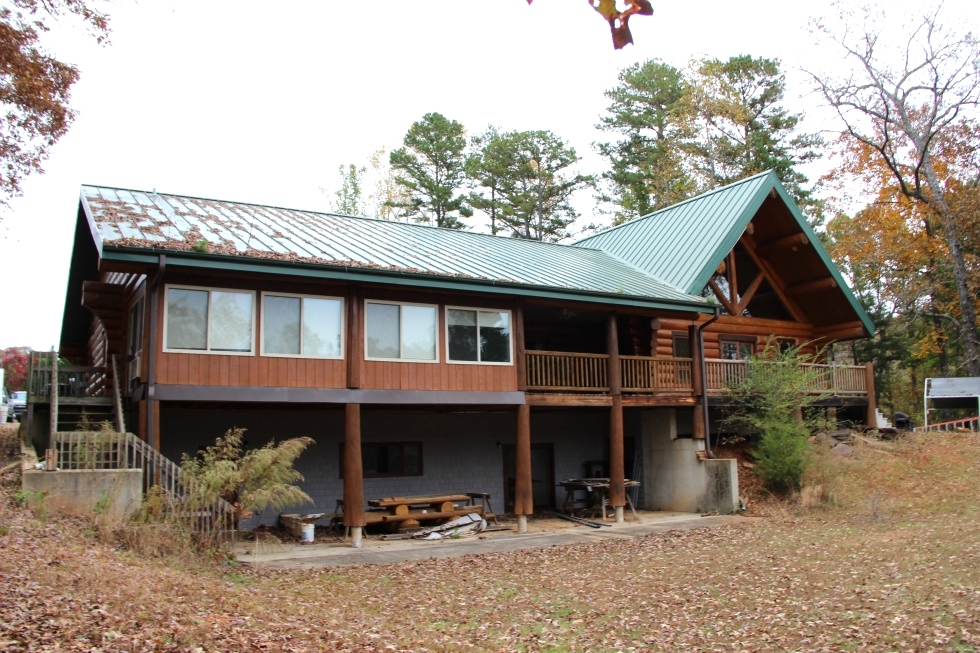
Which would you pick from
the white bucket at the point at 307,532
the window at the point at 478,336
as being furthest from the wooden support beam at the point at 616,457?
the white bucket at the point at 307,532

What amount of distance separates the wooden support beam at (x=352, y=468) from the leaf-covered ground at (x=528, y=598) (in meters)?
2.74

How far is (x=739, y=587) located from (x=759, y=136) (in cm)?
3615

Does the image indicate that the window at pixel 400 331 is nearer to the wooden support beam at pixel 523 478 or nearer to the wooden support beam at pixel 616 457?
the wooden support beam at pixel 523 478

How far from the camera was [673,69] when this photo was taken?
49.8m

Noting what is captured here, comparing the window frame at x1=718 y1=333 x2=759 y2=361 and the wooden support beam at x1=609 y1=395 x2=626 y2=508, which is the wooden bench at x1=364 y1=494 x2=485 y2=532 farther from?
the window frame at x1=718 y1=333 x2=759 y2=361

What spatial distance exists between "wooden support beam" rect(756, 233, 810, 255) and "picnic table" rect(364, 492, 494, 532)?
14198mm

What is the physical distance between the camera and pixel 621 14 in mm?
4102

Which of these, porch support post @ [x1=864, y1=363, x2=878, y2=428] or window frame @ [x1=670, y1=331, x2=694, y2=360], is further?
porch support post @ [x1=864, y1=363, x2=878, y2=428]

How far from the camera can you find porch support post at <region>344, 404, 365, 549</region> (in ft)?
56.7

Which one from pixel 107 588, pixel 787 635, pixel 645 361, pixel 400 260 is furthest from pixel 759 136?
pixel 107 588

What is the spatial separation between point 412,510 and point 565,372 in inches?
214

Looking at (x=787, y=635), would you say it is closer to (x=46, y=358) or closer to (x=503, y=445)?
(x=503, y=445)

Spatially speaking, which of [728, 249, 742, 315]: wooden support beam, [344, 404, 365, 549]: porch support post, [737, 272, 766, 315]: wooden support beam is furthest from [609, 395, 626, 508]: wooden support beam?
[737, 272, 766, 315]: wooden support beam

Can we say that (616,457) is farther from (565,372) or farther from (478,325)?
(478,325)
